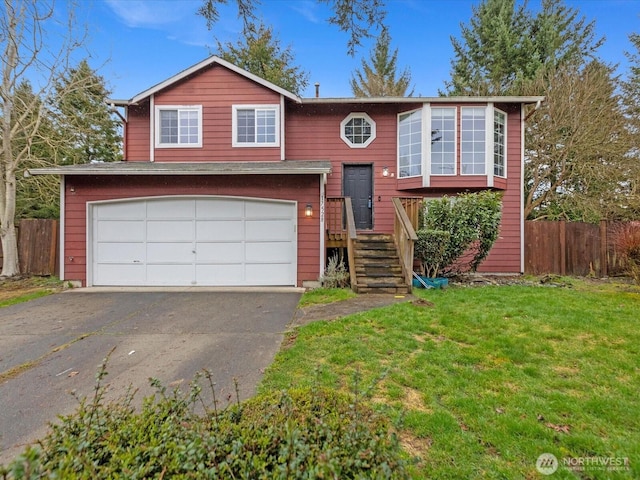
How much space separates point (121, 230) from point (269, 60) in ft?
50.1

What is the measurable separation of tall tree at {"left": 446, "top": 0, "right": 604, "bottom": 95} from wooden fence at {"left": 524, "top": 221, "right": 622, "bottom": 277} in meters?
8.67

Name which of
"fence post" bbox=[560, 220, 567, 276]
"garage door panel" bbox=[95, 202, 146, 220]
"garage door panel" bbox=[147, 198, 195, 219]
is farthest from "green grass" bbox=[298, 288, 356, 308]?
"fence post" bbox=[560, 220, 567, 276]

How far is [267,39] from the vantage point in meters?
18.1

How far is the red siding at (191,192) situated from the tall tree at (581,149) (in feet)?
35.9

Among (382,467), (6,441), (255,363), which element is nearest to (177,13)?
(255,363)

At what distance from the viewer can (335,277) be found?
7344 millimetres

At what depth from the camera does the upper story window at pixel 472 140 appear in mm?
9078

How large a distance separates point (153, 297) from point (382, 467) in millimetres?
6846

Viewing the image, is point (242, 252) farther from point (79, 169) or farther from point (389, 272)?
point (79, 169)

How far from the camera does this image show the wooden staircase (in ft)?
21.7

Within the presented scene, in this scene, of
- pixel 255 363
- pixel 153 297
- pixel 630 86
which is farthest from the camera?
pixel 630 86

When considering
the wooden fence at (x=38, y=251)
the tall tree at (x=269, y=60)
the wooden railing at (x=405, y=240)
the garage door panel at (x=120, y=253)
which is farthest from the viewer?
the tall tree at (x=269, y=60)

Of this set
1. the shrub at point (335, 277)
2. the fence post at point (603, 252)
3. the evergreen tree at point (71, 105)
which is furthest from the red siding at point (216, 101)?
the fence post at point (603, 252)

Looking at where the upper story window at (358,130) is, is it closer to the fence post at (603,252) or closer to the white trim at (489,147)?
the white trim at (489,147)
